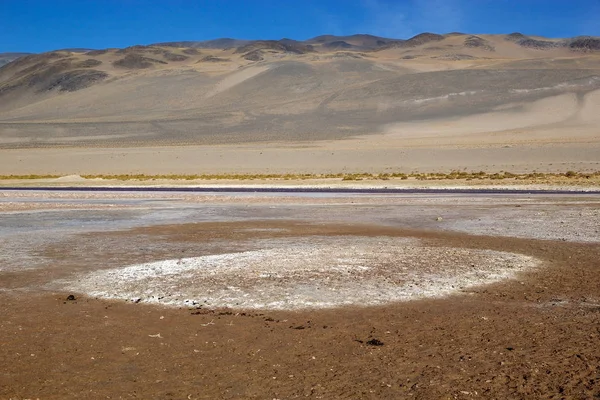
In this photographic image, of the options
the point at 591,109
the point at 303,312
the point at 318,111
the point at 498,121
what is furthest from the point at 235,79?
the point at 303,312

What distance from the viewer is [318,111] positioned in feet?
322

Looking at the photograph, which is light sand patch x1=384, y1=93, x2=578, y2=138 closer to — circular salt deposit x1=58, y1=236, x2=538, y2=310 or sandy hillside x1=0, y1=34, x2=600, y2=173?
sandy hillside x1=0, y1=34, x2=600, y2=173

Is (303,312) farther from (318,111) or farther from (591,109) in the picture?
(318,111)

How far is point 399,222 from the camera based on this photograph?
1831 cm

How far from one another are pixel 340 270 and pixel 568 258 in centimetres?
408

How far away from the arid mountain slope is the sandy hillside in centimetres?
22

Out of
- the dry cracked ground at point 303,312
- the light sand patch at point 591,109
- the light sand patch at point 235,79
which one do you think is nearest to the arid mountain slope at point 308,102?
the light sand patch at point 591,109

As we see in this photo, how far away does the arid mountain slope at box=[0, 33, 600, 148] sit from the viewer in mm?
83875

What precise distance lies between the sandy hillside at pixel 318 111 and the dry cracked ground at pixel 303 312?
36.0 metres

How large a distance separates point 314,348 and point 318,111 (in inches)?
3635

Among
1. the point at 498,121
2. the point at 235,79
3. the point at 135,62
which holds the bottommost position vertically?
the point at 498,121

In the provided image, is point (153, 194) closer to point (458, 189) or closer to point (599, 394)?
point (458, 189)

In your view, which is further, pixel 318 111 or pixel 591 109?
pixel 318 111

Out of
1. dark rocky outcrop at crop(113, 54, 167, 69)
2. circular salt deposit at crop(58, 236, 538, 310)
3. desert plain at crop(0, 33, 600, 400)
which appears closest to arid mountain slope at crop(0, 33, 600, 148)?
dark rocky outcrop at crop(113, 54, 167, 69)
